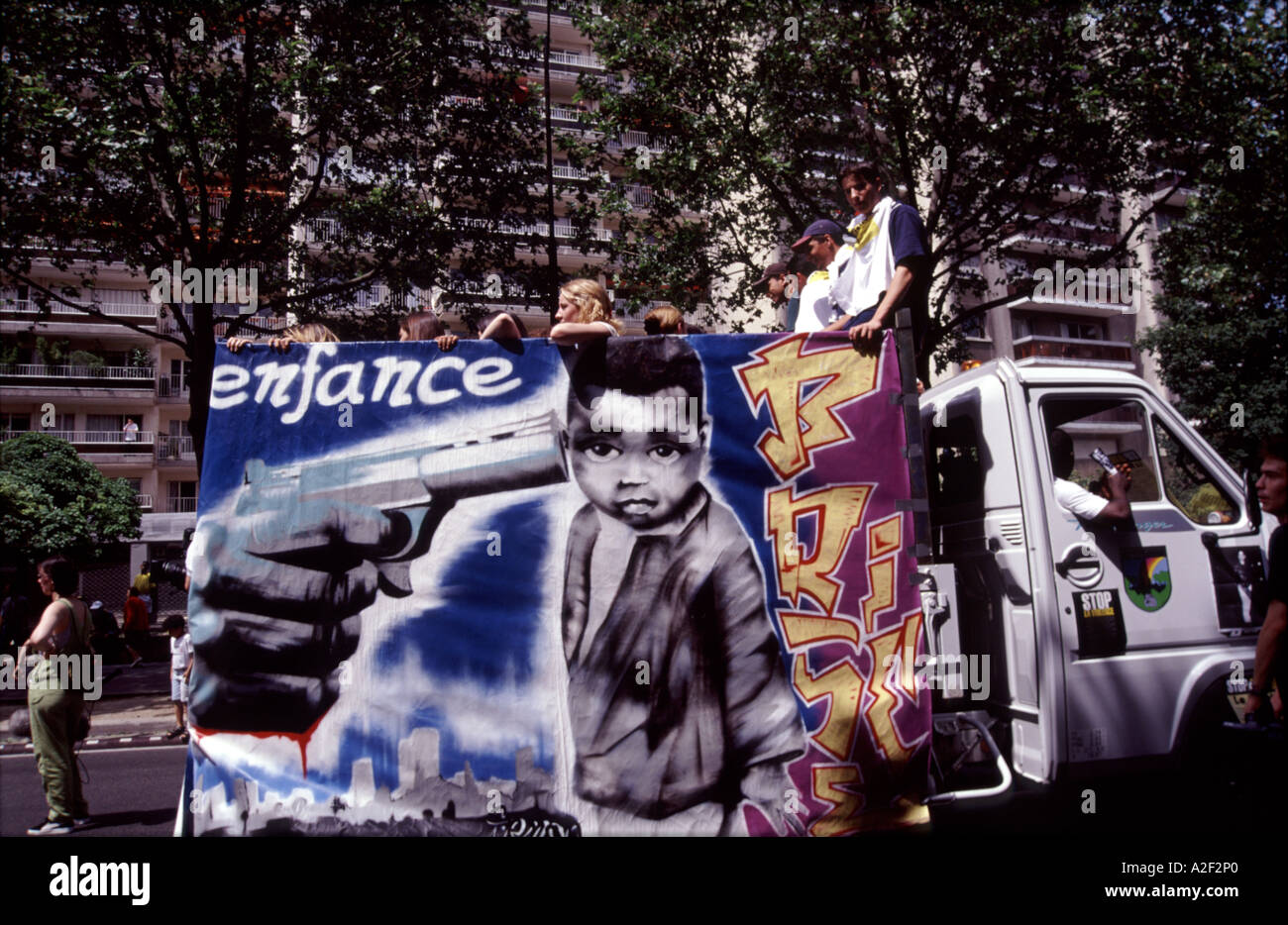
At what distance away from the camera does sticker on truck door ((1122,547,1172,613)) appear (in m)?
4.72

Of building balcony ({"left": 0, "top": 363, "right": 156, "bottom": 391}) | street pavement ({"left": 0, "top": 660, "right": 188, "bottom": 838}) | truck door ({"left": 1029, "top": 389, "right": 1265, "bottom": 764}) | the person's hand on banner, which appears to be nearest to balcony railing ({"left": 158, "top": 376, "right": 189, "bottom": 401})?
building balcony ({"left": 0, "top": 363, "right": 156, "bottom": 391})

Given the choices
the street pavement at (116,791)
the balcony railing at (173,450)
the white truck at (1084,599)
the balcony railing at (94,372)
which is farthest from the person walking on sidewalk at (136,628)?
the balcony railing at (94,372)

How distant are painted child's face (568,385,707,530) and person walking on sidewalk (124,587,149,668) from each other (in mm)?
18337

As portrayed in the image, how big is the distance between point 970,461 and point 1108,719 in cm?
165

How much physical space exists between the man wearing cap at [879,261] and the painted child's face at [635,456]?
101cm

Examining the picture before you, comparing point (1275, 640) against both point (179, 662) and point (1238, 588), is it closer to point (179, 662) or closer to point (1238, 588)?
point (1238, 588)

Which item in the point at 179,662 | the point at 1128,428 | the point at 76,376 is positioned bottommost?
the point at 179,662

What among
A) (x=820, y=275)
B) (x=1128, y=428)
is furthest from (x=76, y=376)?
(x=1128, y=428)

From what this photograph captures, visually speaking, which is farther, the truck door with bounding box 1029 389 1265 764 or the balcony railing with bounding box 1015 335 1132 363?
the balcony railing with bounding box 1015 335 1132 363

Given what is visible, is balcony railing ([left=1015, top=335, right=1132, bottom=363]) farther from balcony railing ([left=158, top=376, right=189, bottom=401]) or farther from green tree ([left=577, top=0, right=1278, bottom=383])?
balcony railing ([left=158, top=376, right=189, bottom=401])

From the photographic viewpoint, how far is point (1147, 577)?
4.75 metres

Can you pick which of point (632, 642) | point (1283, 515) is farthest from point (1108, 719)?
point (632, 642)

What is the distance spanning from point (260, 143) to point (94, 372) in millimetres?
33706
